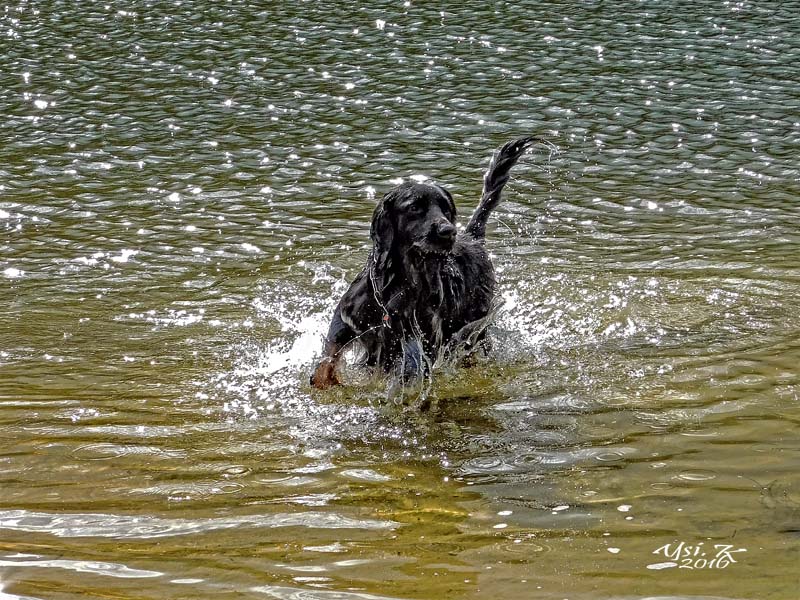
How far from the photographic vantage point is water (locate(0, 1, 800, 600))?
15.5 feet

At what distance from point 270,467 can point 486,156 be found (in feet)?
25.2

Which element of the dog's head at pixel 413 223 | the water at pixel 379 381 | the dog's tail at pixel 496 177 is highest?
the dog's head at pixel 413 223

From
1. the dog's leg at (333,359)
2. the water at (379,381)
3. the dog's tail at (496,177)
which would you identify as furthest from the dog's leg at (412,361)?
the dog's tail at (496,177)

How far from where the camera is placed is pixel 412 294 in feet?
22.3

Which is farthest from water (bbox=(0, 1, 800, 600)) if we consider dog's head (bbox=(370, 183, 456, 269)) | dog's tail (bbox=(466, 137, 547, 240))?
dog's head (bbox=(370, 183, 456, 269))

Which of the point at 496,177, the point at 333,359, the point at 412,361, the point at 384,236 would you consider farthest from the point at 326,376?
the point at 496,177

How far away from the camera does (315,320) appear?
854 cm

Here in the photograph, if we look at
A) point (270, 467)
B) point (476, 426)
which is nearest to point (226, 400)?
point (270, 467)

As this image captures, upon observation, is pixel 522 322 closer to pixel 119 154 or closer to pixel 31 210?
pixel 31 210

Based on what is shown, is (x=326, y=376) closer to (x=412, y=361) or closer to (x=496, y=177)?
(x=412, y=361)

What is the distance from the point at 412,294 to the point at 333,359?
751 millimetres

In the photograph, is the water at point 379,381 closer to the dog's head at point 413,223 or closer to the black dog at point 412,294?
the black dog at point 412,294

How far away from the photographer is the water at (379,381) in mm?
4738

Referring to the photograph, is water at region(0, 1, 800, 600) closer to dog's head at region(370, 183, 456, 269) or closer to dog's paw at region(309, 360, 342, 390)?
dog's paw at region(309, 360, 342, 390)
